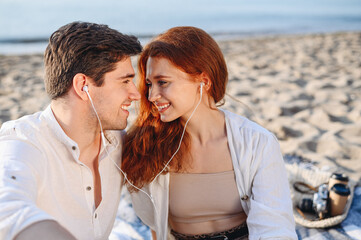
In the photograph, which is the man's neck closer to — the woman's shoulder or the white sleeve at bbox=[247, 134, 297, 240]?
the woman's shoulder

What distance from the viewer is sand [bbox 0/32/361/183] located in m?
4.25

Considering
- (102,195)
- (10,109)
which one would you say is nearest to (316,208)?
(102,195)

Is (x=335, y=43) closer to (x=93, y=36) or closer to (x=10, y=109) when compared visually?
(x=10, y=109)

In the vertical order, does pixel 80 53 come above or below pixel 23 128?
above

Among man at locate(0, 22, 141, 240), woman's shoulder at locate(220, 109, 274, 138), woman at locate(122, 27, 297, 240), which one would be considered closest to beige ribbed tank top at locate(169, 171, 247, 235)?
woman at locate(122, 27, 297, 240)

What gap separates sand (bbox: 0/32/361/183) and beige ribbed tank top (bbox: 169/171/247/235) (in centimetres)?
72

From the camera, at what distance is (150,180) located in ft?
8.42

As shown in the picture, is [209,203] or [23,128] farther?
[209,203]

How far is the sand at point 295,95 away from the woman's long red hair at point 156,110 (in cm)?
46

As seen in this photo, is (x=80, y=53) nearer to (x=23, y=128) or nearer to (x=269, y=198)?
(x=23, y=128)

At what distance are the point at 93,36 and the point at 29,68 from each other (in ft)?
23.8

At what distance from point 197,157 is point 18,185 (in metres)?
1.32

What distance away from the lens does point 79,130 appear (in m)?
2.30

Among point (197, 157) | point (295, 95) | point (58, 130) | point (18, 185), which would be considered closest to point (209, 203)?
point (197, 157)
